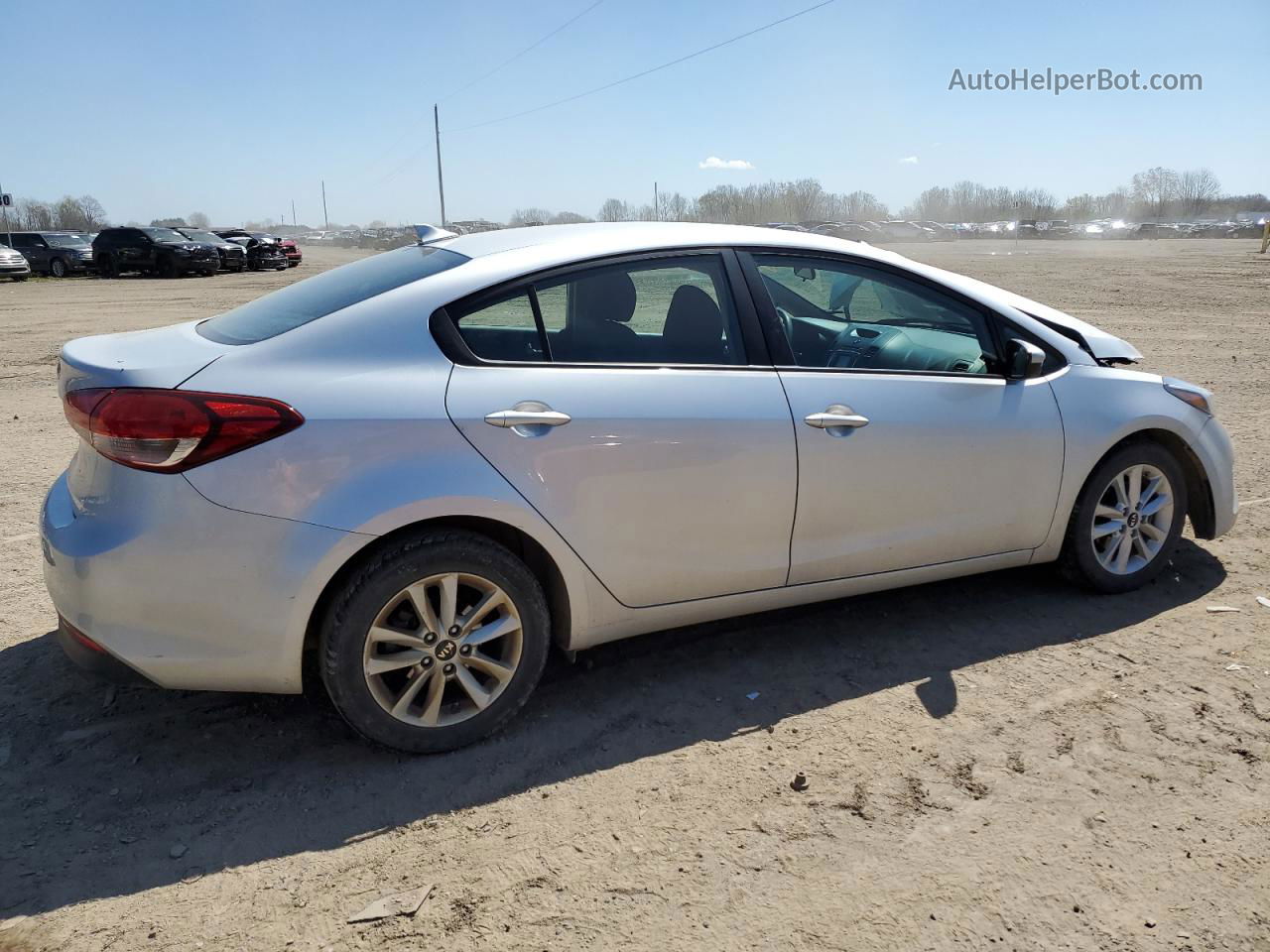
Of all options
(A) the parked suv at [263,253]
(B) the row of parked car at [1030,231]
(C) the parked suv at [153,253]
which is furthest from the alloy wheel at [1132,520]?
(B) the row of parked car at [1030,231]

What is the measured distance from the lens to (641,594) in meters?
3.31

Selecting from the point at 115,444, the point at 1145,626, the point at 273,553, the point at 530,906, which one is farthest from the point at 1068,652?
the point at 115,444

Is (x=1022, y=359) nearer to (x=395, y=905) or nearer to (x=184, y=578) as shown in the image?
(x=395, y=905)

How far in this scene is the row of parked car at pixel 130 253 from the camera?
103 feet

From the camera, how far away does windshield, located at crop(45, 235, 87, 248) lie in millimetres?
33594

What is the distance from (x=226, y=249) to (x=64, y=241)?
5.63 metres

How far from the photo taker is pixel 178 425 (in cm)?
271

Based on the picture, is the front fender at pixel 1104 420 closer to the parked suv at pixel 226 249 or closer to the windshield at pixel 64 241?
the parked suv at pixel 226 249

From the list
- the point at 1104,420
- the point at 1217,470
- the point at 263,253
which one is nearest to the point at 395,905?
the point at 1104,420

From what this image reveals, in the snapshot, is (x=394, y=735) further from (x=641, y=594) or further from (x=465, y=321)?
(x=465, y=321)

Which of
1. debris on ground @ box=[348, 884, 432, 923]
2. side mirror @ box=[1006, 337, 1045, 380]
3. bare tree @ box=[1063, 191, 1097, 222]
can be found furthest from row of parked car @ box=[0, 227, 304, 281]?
bare tree @ box=[1063, 191, 1097, 222]

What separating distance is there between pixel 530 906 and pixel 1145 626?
2875 millimetres

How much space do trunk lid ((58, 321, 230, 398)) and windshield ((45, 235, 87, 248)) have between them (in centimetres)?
3591

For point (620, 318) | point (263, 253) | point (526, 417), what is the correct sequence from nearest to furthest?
point (526, 417), point (620, 318), point (263, 253)
